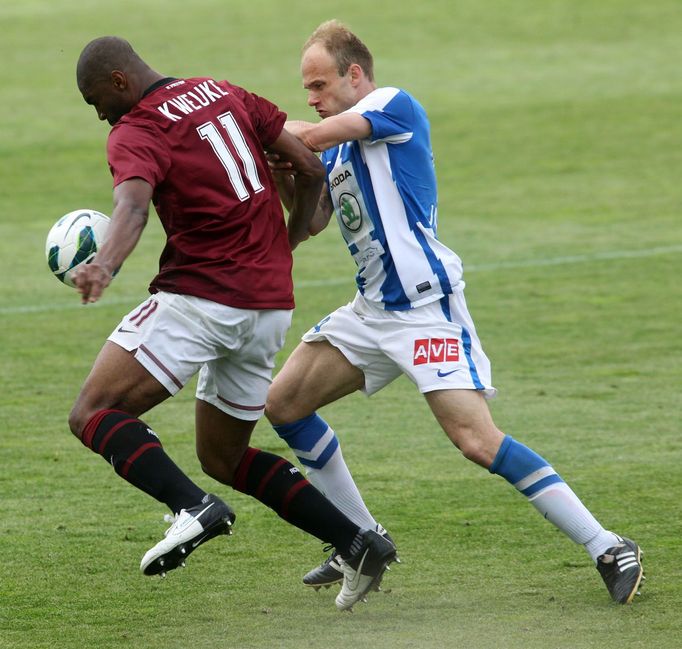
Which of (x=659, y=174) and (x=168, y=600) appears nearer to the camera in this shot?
(x=168, y=600)

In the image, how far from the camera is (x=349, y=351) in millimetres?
5719

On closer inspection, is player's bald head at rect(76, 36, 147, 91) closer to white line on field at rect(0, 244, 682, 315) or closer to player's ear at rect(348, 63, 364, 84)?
player's ear at rect(348, 63, 364, 84)

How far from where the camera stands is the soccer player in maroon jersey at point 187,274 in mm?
4898

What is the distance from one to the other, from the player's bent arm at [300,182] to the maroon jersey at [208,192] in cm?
17

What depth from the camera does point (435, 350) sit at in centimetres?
547

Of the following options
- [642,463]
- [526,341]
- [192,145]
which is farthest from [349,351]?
[526,341]

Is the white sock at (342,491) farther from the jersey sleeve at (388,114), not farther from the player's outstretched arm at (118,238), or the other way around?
the player's outstretched arm at (118,238)

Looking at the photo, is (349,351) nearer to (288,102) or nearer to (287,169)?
(287,169)

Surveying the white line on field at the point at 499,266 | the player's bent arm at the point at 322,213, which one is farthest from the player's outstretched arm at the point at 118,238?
the white line on field at the point at 499,266

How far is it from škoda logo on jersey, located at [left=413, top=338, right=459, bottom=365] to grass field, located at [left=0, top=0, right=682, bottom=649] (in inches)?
35.6

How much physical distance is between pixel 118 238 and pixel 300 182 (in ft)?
3.51

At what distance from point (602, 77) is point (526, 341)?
14031mm

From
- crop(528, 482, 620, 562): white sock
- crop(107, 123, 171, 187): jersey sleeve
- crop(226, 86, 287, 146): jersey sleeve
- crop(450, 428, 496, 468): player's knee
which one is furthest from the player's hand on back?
crop(528, 482, 620, 562): white sock

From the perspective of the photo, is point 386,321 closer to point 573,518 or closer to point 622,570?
point 573,518
